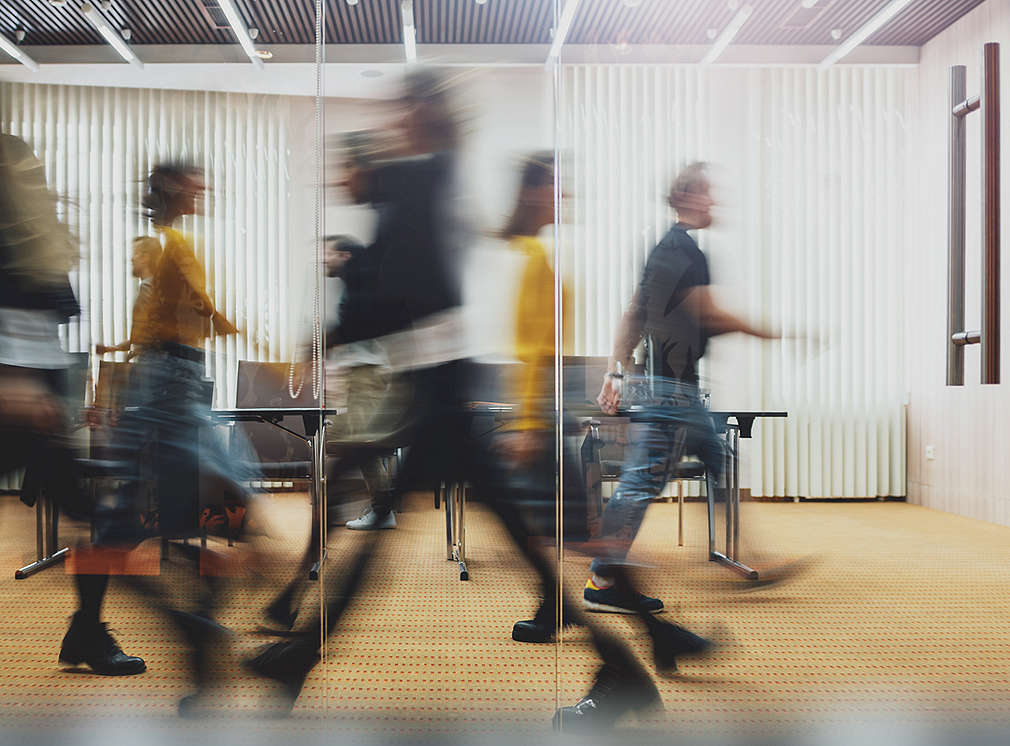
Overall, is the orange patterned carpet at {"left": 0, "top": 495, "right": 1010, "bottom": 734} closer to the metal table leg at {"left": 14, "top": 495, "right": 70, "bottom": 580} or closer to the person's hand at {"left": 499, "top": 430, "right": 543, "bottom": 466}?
the metal table leg at {"left": 14, "top": 495, "right": 70, "bottom": 580}

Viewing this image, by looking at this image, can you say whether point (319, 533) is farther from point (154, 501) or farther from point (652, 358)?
point (652, 358)

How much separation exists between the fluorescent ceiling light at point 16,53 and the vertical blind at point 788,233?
119cm

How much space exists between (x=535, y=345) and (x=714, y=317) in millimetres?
396

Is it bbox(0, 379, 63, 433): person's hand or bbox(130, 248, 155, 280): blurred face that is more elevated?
bbox(130, 248, 155, 280): blurred face

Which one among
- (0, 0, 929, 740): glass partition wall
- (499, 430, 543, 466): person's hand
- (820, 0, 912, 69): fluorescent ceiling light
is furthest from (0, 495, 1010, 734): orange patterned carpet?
(820, 0, 912, 69): fluorescent ceiling light

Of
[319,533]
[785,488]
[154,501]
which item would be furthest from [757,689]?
[154,501]

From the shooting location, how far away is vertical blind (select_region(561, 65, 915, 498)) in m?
1.61

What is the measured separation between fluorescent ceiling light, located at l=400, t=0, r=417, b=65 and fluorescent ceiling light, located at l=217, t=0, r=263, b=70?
336mm

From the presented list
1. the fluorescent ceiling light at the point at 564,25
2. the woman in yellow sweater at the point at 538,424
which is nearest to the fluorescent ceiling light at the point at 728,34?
the fluorescent ceiling light at the point at 564,25

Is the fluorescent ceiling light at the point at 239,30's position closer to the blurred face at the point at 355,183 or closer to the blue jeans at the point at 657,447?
the blurred face at the point at 355,183

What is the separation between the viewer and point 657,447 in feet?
5.40

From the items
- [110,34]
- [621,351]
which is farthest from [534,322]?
[110,34]

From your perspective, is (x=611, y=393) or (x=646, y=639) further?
(x=646, y=639)

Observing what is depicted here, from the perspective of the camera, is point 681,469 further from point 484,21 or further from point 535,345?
point 484,21
